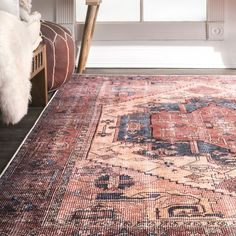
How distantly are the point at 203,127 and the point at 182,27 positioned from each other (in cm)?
194

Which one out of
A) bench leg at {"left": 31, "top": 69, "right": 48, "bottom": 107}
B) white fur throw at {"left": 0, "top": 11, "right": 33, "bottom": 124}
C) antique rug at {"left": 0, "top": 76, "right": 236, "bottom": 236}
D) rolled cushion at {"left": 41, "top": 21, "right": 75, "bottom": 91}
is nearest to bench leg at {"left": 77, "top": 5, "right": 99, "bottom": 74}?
rolled cushion at {"left": 41, "top": 21, "right": 75, "bottom": 91}

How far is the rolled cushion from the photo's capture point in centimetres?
336

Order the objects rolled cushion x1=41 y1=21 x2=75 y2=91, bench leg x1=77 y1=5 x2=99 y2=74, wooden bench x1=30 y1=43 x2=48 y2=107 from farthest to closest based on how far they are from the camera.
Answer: bench leg x1=77 y1=5 x2=99 y2=74, rolled cushion x1=41 y1=21 x2=75 y2=91, wooden bench x1=30 y1=43 x2=48 y2=107

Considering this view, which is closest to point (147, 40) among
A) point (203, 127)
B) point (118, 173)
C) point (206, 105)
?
point (206, 105)

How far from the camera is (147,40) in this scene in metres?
4.45

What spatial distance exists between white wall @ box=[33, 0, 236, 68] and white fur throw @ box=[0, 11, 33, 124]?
2158 mm

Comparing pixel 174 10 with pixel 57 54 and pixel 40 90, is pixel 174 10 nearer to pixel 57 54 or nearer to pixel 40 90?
pixel 57 54

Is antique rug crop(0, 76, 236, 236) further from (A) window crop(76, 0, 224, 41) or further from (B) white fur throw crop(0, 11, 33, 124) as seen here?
(A) window crop(76, 0, 224, 41)

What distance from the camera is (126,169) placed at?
202cm

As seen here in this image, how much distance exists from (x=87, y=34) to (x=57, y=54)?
762 millimetres

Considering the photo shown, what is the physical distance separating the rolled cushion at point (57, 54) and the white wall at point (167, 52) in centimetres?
96

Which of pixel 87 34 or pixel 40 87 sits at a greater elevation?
pixel 87 34

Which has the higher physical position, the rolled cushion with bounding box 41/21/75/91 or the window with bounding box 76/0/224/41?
the window with bounding box 76/0/224/41

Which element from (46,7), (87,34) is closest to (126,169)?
(87,34)
